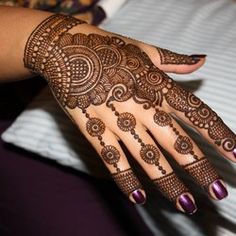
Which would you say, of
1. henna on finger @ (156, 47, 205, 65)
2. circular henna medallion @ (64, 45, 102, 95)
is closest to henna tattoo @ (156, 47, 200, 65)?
henna on finger @ (156, 47, 205, 65)

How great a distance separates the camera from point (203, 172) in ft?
1.88

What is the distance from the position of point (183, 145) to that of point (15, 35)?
360 millimetres

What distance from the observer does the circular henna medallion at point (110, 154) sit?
0.58 m

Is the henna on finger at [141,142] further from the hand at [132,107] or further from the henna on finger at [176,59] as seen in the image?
the henna on finger at [176,59]

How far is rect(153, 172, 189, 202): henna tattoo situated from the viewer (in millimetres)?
572

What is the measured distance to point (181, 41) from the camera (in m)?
0.87

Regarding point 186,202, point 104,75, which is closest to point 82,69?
point 104,75

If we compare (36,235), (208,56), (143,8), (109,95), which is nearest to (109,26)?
(143,8)

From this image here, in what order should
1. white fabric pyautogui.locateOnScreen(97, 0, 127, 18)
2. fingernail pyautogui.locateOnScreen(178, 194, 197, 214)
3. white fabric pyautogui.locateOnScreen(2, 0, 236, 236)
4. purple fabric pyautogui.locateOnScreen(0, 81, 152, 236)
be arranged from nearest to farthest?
1. fingernail pyautogui.locateOnScreen(178, 194, 197, 214)
2. white fabric pyautogui.locateOnScreen(2, 0, 236, 236)
3. purple fabric pyautogui.locateOnScreen(0, 81, 152, 236)
4. white fabric pyautogui.locateOnScreen(97, 0, 127, 18)

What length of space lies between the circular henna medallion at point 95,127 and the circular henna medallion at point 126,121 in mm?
26

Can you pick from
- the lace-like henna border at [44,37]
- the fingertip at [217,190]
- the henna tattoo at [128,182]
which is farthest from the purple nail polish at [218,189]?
the lace-like henna border at [44,37]

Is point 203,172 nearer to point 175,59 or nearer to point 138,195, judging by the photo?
point 138,195

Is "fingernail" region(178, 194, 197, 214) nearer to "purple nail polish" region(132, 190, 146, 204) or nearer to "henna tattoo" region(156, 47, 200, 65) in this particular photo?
"purple nail polish" region(132, 190, 146, 204)

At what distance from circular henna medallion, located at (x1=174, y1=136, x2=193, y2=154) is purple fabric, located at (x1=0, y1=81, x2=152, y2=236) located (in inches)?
14.3
